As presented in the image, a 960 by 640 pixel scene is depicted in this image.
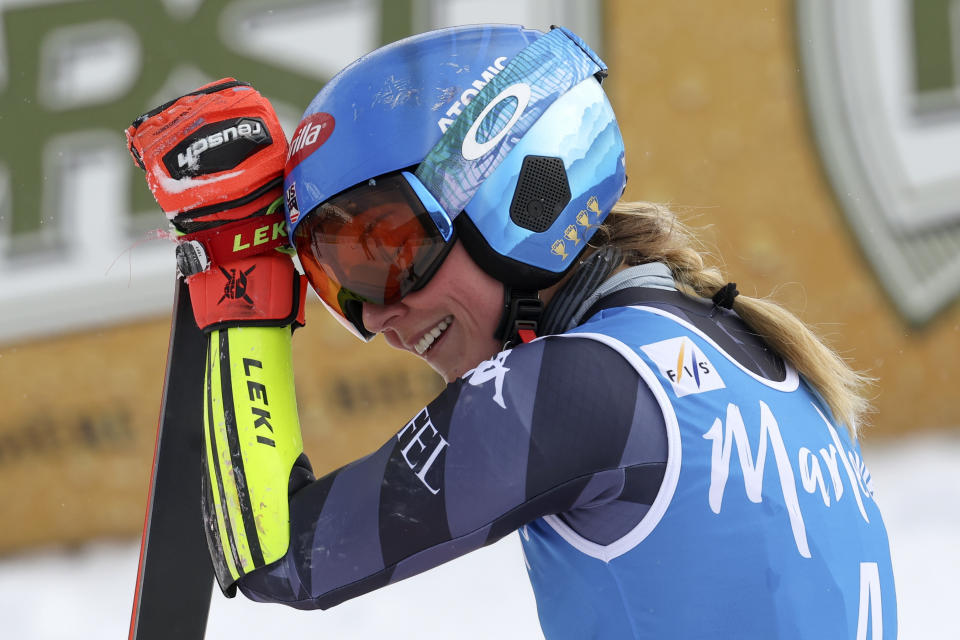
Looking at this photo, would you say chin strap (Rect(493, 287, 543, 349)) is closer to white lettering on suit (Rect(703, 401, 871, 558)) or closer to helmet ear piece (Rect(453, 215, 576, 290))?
helmet ear piece (Rect(453, 215, 576, 290))

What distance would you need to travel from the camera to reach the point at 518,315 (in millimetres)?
1416

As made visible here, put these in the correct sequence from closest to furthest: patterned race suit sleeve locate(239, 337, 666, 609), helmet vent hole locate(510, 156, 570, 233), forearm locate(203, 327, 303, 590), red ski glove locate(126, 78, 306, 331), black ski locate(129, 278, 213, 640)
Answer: patterned race suit sleeve locate(239, 337, 666, 609)
forearm locate(203, 327, 303, 590)
helmet vent hole locate(510, 156, 570, 233)
red ski glove locate(126, 78, 306, 331)
black ski locate(129, 278, 213, 640)

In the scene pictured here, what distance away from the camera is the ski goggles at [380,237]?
137 cm

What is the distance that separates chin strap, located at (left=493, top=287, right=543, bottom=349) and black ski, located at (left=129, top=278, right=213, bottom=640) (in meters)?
0.66

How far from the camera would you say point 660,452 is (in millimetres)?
1131

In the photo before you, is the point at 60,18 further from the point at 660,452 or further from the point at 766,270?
the point at 660,452

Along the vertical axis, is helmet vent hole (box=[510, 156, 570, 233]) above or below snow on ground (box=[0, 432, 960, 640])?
above

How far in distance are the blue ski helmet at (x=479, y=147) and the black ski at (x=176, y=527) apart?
472 millimetres

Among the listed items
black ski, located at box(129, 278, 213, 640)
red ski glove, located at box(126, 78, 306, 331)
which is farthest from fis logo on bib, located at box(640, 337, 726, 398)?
black ski, located at box(129, 278, 213, 640)

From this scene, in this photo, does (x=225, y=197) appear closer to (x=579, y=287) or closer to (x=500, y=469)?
(x=579, y=287)

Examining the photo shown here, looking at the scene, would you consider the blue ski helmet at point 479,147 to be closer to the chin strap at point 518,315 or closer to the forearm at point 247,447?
the chin strap at point 518,315

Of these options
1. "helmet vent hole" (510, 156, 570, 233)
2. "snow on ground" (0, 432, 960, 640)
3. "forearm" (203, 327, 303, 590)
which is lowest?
"snow on ground" (0, 432, 960, 640)

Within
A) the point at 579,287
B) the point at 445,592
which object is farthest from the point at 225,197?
the point at 445,592

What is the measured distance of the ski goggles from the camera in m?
1.37
